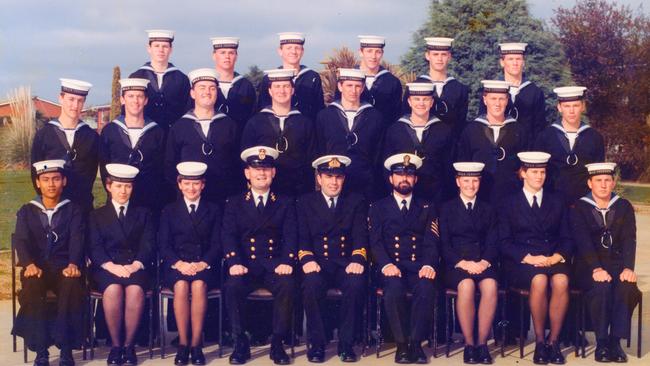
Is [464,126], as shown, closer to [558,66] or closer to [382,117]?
[382,117]

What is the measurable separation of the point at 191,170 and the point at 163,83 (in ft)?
4.08

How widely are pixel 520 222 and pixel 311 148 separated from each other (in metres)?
1.80

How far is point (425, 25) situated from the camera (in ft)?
66.1

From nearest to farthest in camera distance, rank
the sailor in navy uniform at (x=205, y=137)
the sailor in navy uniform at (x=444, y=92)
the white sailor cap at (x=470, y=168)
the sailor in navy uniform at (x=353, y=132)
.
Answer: the white sailor cap at (x=470, y=168), the sailor in navy uniform at (x=205, y=137), the sailor in navy uniform at (x=353, y=132), the sailor in navy uniform at (x=444, y=92)

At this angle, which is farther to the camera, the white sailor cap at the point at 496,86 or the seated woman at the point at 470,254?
the white sailor cap at the point at 496,86

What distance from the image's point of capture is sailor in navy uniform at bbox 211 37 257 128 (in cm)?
878

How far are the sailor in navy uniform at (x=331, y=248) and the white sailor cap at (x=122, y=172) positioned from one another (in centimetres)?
132

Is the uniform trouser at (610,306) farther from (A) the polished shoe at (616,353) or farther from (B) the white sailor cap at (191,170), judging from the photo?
(B) the white sailor cap at (191,170)

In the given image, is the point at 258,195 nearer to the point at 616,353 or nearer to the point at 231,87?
the point at 231,87

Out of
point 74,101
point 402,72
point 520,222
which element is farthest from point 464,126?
point 402,72

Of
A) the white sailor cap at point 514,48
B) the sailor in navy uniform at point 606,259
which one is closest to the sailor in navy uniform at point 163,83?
the white sailor cap at point 514,48

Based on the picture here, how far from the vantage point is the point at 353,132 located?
27.9 feet

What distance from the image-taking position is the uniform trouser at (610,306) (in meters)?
7.73

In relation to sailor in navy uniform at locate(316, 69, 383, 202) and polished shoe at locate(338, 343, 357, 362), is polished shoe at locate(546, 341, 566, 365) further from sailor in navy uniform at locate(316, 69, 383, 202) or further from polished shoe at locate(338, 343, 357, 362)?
sailor in navy uniform at locate(316, 69, 383, 202)
